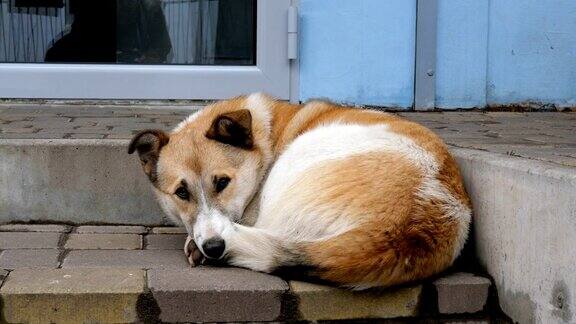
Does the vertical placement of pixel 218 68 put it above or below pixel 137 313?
above

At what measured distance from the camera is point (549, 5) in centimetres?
662

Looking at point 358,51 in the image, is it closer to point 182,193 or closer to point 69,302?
point 182,193

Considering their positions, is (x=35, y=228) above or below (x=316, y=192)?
below

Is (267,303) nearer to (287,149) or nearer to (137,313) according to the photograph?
(137,313)

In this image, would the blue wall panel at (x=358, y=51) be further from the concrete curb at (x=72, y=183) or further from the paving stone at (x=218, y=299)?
the paving stone at (x=218, y=299)

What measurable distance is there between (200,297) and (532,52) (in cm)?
430

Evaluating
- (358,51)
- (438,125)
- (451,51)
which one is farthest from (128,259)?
(451,51)

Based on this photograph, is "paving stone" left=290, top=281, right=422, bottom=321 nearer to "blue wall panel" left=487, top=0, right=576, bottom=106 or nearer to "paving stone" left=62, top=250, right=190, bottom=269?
"paving stone" left=62, top=250, right=190, bottom=269

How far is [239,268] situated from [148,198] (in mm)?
1130

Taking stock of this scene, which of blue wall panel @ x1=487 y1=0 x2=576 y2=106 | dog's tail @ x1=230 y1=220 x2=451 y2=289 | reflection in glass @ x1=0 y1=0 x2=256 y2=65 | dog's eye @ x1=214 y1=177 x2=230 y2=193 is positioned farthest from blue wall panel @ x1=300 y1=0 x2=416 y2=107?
dog's tail @ x1=230 y1=220 x2=451 y2=289

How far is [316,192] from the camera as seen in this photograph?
334 cm

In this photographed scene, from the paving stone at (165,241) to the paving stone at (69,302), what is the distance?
2.51 feet

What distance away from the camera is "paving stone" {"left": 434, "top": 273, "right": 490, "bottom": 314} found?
3322mm

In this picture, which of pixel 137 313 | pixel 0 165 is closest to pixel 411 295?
pixel 137 313
